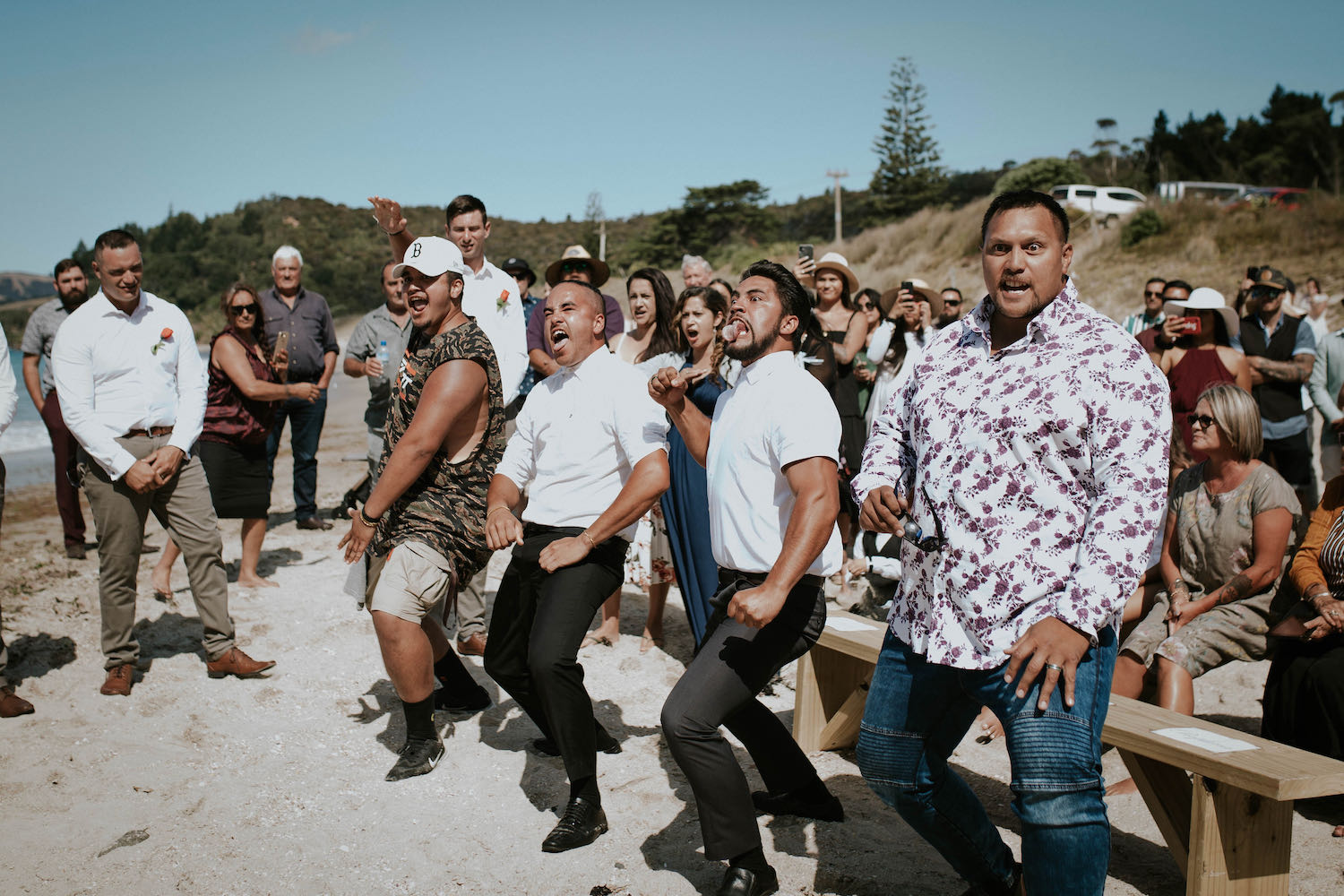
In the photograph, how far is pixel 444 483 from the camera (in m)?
4.16

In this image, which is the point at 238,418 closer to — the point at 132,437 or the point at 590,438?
the point at 132,437

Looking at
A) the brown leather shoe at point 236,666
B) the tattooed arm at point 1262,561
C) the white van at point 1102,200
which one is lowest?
the brown leather shoe at point 236,666

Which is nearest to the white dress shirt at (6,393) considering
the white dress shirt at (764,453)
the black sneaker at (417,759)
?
the black sneaker at (417,759)

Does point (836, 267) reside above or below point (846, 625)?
above

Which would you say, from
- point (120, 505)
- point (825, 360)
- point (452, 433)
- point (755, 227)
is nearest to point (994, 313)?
point (452, 433)

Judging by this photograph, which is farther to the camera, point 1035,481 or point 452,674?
point 452,674

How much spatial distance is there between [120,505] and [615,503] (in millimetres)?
3071

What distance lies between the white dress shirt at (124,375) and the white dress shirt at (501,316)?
63.9 inches

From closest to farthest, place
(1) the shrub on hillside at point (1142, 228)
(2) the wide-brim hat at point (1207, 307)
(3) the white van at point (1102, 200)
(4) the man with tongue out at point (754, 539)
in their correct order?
(4) the man with tongue out at point (754, 539), (2) the wide-brim hat at point (1207, 307), (1) the shrub on hillside at point (1142, 228), (3) the white van at point (1102, 200)

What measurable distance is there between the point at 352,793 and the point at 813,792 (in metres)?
1.98

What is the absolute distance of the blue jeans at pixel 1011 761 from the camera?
2.30 m

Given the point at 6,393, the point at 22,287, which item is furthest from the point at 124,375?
the point at 22,287

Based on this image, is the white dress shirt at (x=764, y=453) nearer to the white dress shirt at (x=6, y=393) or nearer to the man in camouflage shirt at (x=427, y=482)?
the man in camouflage shirt at (x=427, y=482)

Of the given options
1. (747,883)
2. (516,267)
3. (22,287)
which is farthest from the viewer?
(22,287)
